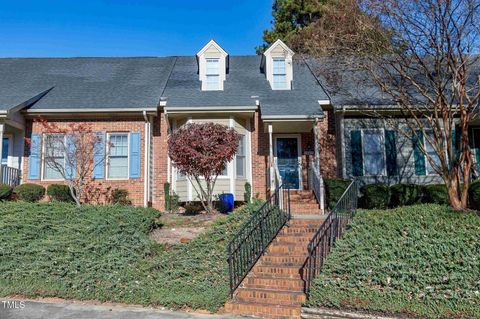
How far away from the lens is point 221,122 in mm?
13398

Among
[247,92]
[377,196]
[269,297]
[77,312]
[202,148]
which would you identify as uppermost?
[247,92]

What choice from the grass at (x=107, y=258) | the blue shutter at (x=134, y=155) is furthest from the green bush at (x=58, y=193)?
the grass at (x=107, y=258)

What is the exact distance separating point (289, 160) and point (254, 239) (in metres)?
7.16

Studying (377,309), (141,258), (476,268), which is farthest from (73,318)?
(476,268)

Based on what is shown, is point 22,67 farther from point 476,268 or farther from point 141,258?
point 476,268

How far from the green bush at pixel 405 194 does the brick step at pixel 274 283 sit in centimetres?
680

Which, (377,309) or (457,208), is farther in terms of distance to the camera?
(457,208)

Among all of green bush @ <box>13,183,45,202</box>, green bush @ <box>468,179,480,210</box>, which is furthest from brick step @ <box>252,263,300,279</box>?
green bush @ <box>13,183,45,202</box>

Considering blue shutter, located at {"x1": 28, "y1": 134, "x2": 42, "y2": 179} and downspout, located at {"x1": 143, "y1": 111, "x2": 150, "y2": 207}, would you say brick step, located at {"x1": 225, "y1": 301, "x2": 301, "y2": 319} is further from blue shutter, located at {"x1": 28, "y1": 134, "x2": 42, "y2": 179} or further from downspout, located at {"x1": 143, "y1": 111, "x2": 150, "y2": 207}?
blue shutter, located at {"x1": 28, "y1": 134, "x2": 42, "y2": 179}

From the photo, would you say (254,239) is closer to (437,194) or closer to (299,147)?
(437,194)

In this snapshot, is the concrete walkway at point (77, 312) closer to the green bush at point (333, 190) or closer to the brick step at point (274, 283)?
the brick step at point (274, 283)

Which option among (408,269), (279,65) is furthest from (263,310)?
(279,65)

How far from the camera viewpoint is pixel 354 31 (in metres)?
10.5

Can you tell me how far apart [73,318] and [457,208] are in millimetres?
7993
